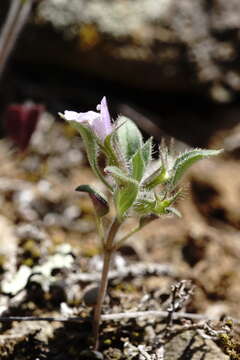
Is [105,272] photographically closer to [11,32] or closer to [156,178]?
[156,178]

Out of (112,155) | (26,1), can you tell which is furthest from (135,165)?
(26,1)

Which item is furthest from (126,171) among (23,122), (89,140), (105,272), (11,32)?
(11,32)

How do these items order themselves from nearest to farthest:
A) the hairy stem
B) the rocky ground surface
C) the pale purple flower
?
the pale purple flower < the rocky ground surface < the hairy stem

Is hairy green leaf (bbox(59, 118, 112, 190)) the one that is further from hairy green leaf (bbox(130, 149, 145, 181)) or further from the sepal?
the sepal

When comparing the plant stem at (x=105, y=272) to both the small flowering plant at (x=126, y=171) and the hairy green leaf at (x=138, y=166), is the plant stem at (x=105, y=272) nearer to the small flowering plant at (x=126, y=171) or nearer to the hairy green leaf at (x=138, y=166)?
the small flowering plant at (x=126, y=171)

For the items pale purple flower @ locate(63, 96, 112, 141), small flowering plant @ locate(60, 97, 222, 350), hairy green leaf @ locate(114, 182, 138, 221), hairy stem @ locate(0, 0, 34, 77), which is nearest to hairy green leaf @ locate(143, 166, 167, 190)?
small flowering plant @ locate(60, 97, 222, 350)

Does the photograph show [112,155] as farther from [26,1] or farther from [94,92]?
[94,92]

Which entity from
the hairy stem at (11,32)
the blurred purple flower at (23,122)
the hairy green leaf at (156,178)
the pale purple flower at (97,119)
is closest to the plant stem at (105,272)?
the hairy green leaf at (156,178)
